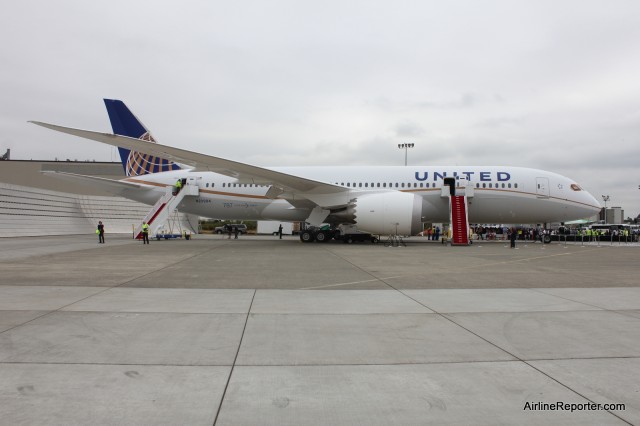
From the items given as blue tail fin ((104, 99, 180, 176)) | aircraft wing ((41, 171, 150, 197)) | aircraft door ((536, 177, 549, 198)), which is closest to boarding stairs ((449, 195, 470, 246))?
aircraft door ((536, 177, 549, 198))

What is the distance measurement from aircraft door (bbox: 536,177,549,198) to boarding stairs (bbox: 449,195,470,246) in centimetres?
373

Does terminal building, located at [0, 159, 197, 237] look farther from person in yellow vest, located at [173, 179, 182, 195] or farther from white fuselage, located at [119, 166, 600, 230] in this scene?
white fuselage, located at [119, 166, 600, 230]

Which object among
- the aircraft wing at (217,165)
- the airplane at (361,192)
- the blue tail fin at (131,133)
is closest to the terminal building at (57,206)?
the blue tail fin at (131,133)

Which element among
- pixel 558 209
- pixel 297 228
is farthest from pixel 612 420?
pixel 297 228

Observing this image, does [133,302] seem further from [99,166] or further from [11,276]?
[99,166]

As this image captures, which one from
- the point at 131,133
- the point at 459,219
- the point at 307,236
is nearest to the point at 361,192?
the point at 307,236

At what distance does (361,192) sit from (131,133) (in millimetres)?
13193

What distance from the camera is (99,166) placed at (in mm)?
50500

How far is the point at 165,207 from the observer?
75.4 feet

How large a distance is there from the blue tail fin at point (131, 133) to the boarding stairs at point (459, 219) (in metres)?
15.5

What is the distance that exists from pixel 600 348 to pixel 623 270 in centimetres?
830

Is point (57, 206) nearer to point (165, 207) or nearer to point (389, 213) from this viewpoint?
point (165, 207)

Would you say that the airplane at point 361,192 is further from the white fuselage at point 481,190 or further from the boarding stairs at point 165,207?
the boarding stairs at point 165,207

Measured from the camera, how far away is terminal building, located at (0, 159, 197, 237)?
2711cm
